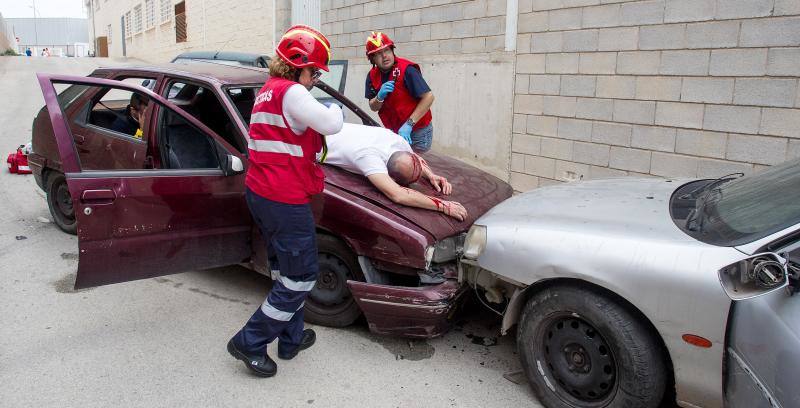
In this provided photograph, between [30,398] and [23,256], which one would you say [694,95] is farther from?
[23,256]

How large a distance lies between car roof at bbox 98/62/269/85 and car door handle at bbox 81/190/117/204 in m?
1.12

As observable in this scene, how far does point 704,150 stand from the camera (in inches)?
196

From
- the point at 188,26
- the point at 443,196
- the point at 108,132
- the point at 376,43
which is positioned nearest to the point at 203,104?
the point at 108,132

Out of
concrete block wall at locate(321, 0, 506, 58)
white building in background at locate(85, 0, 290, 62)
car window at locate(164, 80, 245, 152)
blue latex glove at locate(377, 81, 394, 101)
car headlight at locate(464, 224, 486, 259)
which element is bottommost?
car headlight at locate(464, 224, 486, 259)

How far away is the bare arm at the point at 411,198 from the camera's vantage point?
3.44m

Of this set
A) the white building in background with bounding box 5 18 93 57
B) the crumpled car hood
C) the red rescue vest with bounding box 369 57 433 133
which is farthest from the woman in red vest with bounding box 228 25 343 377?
the white building in background with bounding box 5 18 93 57

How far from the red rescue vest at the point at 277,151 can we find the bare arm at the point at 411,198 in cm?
57

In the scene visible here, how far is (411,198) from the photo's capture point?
136 inches

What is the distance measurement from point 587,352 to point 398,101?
339cm

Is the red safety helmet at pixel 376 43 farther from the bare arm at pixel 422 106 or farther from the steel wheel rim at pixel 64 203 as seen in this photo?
the steel wheel rim at pixel 64 203

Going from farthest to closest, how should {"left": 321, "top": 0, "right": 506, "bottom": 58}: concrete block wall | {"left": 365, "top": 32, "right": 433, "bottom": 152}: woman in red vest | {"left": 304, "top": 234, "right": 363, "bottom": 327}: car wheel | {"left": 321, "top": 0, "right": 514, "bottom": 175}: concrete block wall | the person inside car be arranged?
{"left": 321, "top": 0, "right": 506, "bottom": 58}: concrete block wall → {"left": 321, "top": 0, "right": 514, "bottom": 175}: concrete block wall → {"left": 365, "top": 32, "right": 433, "bottom": 152}: woman in red vest → the person inside car → {"left": 304, "top": 234, "right": 363, "bottom": 327}: car wheel

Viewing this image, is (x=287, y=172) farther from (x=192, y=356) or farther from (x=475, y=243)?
(x=192, y=356)

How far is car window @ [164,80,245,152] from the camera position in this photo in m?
4.19

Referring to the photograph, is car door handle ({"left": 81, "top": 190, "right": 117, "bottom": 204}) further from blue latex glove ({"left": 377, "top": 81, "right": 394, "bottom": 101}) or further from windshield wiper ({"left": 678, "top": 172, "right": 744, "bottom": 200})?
windshield wiper ({"left": 678, "top": 172, "right": 744, "bottom": 200})
